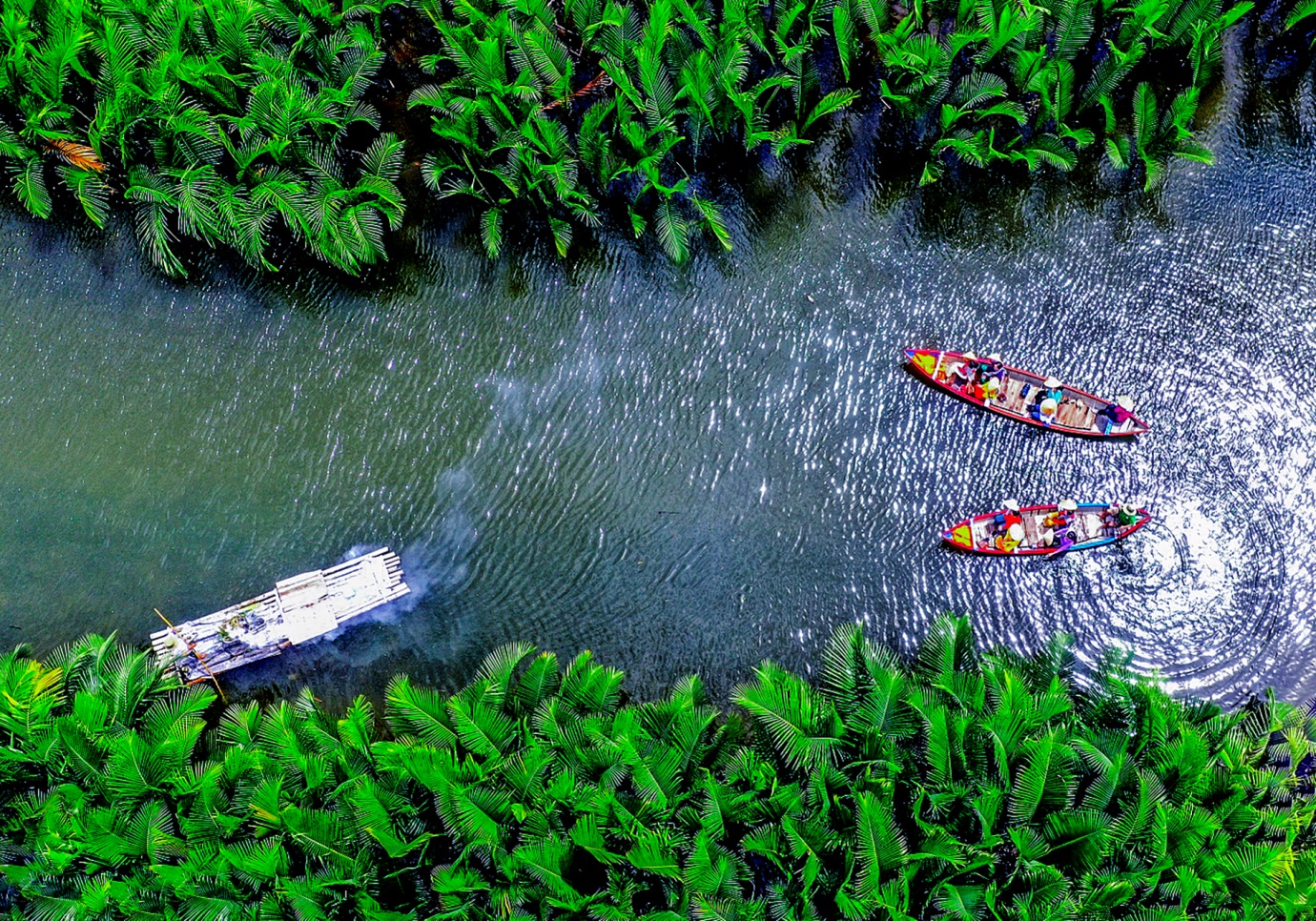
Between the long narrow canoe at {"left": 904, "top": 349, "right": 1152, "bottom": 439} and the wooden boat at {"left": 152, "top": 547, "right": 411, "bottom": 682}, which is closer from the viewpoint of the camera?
the wooden boat at {"left": 152, "top": 547, "right": 411, "bottom": 682}

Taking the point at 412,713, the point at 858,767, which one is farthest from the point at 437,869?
the point at 858,767

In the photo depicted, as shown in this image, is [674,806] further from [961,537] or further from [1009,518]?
[1009,518]

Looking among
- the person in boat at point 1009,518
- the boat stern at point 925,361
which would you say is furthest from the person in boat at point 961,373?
the person in boat at point 1009,518

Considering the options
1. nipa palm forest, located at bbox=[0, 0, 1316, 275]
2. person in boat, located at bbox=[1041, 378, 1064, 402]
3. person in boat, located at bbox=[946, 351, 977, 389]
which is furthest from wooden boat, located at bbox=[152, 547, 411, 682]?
person in boat, located at bbox=[1041, 378, 1064, 402]

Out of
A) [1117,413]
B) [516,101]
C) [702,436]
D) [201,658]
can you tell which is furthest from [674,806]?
[516,101]

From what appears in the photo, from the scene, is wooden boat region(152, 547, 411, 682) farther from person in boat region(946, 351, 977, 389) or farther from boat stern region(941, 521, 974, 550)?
person in boat region(946, 351, 977, 389)

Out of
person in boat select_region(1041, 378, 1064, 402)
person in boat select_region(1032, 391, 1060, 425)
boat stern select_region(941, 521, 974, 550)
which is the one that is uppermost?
person in boat select_region(1041, 378, 1064, 402)

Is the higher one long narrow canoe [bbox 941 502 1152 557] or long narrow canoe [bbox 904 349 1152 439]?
long narrow canoe [bbox 904 349 1152 439]
